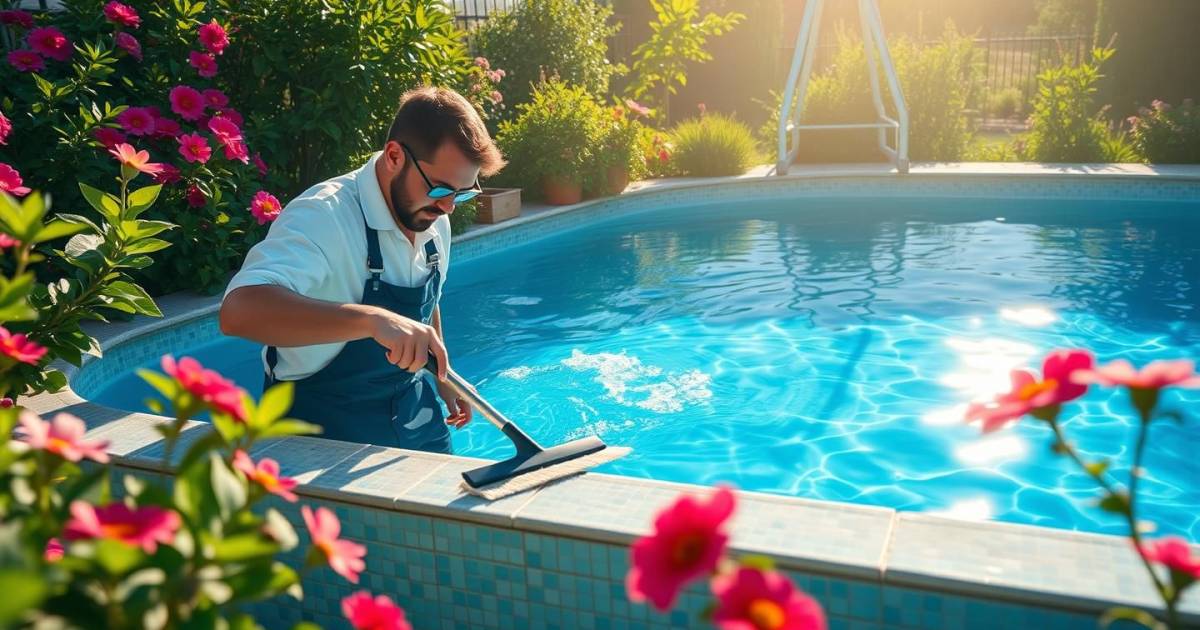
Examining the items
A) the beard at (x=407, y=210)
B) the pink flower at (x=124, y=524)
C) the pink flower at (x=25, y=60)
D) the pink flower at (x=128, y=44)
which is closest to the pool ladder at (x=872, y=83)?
the pink flower at (x=128, y=44)

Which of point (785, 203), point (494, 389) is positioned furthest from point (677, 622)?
point (785, 203)

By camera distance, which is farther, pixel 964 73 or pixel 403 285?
pixel 964 73

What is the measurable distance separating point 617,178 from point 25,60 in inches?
227

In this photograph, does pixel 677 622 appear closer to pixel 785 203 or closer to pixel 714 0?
pixel 785 203

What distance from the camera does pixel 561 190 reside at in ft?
31.9

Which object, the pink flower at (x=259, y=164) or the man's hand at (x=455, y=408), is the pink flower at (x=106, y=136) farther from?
the man's hand at (x=455, y=408)

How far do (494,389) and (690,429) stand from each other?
4.17 ft

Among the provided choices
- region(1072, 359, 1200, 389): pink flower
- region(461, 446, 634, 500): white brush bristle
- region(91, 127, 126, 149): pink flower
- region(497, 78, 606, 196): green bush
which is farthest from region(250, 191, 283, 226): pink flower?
region(1072, 359, 1200, 389): pink flower

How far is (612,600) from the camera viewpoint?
232 centimetres

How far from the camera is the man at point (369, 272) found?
2.55 metres

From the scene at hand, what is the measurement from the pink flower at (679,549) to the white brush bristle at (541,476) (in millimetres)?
1637

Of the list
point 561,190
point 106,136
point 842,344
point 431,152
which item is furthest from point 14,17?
point 842,344

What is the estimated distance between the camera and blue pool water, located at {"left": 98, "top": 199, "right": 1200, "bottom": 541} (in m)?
4.50

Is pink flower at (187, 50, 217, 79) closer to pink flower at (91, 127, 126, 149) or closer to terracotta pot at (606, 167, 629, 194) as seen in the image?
pink flower at (91, 127, 126, 149)
